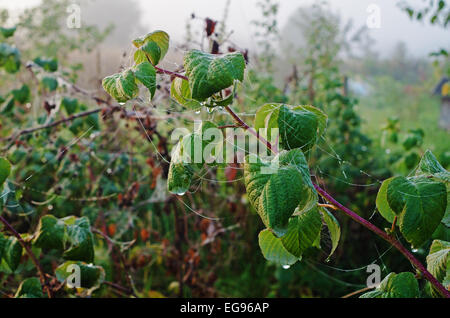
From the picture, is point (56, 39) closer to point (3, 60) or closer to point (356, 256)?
point (3, 60)

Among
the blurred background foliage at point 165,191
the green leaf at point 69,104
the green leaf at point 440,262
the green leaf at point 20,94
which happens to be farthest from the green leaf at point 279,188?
the green leaf at point 20,94

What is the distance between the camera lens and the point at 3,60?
1447 mm

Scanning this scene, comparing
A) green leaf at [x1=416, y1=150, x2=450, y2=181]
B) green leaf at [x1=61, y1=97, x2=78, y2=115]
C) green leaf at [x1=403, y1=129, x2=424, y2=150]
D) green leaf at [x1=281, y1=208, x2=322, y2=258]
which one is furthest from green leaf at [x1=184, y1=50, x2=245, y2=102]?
green leaf at [x1=403, y1=129, x2=424, y2=150]

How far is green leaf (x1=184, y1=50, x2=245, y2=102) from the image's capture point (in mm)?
520

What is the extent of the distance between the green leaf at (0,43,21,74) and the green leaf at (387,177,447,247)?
134cm

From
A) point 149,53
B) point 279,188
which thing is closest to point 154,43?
point 149,53

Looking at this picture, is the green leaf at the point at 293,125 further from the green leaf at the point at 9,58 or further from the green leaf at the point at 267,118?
the green leaf at the point at 9,58

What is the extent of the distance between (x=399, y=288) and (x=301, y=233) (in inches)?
6.3

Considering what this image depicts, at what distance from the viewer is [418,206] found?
21.2 inches

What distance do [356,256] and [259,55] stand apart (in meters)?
1.33

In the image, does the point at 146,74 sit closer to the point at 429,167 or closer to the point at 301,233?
the point at 301,233

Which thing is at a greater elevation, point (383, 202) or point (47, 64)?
point (47, 64)

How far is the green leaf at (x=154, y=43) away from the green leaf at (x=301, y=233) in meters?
0.30
